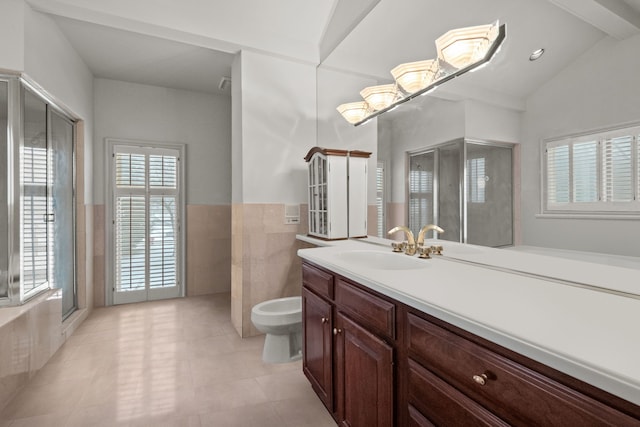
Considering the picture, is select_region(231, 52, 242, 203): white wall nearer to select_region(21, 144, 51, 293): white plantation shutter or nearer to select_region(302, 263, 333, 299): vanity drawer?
select_region(302, 263, 333, 299): vanity drawer

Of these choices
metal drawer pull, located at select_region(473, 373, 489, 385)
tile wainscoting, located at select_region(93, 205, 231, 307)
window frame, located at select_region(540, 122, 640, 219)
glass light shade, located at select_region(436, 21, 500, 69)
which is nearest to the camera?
metal drawer pull, located at select_region(473, 373, 489, 385)

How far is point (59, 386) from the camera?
6.72ft

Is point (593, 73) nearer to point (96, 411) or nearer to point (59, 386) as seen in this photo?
point (96, 411)

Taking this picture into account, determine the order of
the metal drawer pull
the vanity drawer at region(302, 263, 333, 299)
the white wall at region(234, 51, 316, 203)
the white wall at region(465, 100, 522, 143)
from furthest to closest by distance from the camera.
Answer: the white wall at region(234, 51, 316, 203)
the vanity drawer at region(302, 263, 333, 299)
the white wall at region(465, 100, 522, 143)
the metal drawer pull

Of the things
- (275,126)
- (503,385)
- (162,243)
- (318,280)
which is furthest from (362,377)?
(162,243)

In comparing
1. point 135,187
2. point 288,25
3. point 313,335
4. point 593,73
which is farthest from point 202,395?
point 288,25

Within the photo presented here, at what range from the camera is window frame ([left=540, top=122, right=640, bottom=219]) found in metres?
0.95

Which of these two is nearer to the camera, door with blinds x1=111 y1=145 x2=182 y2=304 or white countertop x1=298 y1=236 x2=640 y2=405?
white countertop x1=298 y1=236 x2=640 y2=405

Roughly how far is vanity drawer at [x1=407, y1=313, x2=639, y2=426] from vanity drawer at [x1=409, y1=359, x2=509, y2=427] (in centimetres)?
2

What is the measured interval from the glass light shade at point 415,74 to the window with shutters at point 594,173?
795 millimetres

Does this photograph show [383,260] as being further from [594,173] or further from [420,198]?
[594,173]

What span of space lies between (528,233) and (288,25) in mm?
2683

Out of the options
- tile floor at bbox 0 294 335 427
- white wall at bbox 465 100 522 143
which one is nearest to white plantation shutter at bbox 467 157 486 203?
white wall at bbox 465 100 522 143

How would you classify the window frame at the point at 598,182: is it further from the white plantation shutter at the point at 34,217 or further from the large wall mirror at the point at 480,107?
the white plantation shutter at the point at 34,217
